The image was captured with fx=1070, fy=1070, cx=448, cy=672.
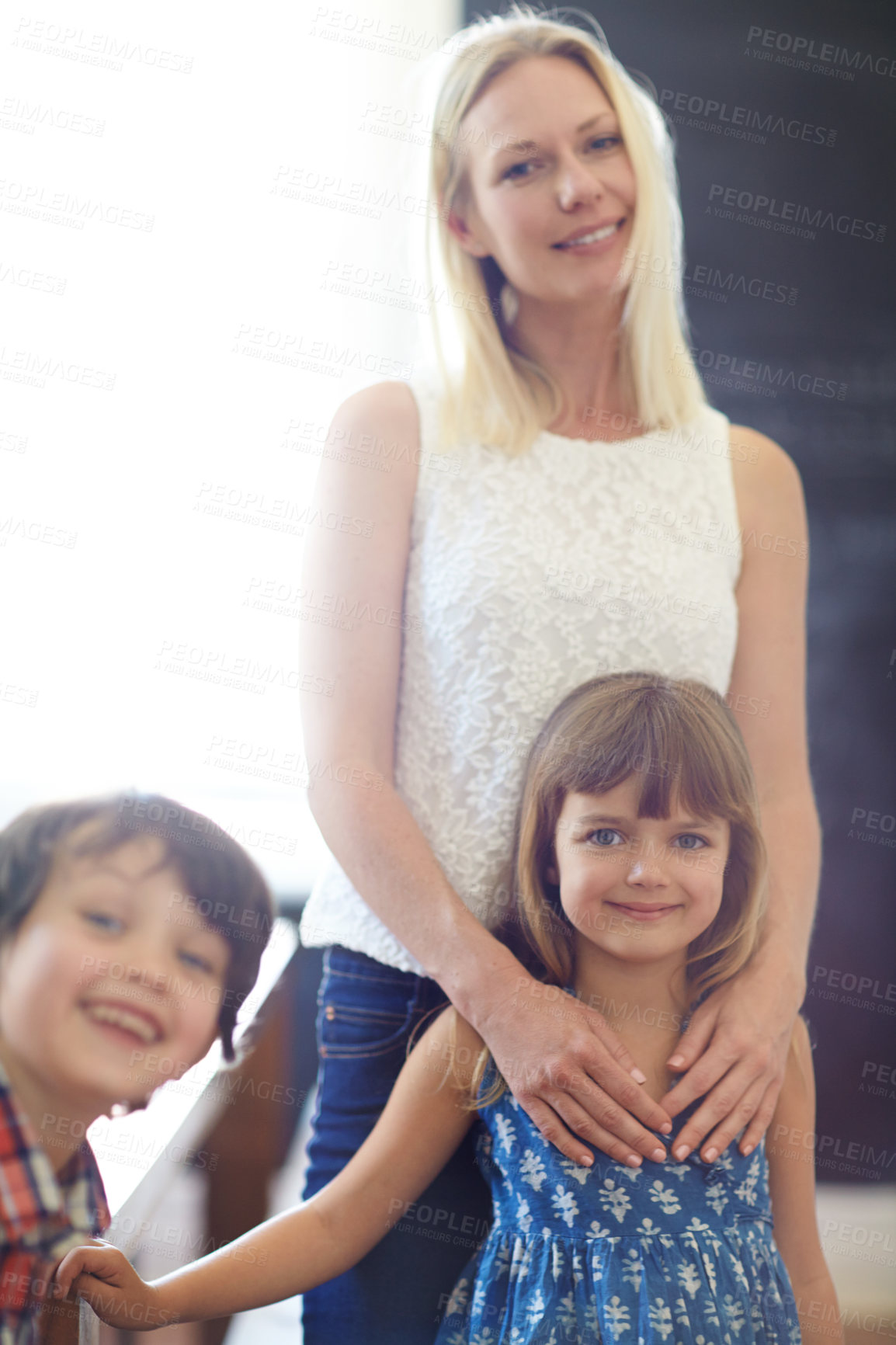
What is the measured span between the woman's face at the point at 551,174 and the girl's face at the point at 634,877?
544mm

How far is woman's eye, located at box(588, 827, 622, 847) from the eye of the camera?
1019mm

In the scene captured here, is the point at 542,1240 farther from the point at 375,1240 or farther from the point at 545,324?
the point at 545,324

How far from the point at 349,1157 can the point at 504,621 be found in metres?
0.56

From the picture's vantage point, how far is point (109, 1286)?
0.91 meters

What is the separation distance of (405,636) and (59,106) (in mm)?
795

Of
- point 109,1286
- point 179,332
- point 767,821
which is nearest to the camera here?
point 109,1286

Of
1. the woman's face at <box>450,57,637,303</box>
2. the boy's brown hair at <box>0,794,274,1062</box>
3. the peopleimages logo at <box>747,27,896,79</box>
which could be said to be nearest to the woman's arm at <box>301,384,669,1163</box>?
the boy's brown hair at <box>0,794,274,1062</box>

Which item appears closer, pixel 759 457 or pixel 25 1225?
pixel 25 1225

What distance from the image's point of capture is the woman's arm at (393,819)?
969 mm

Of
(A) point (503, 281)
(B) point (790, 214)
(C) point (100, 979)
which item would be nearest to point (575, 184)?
(A) point (503, 281)

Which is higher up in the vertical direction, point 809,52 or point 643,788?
point 809,52

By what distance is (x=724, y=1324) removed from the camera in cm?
93

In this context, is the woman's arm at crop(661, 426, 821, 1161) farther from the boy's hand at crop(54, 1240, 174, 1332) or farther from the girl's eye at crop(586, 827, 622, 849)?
the boy's hand at crop(54, 1240, 174, 1332)

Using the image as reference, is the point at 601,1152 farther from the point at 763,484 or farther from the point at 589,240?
the point at 589,240
